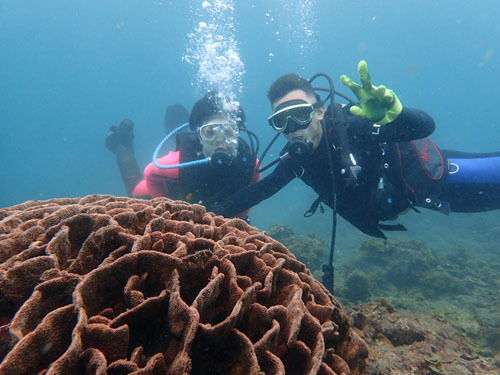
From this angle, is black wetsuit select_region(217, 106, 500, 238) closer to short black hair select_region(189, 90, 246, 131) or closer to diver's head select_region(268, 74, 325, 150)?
diver's head select_region(268, 74, 325, 150)

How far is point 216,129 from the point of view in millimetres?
6930

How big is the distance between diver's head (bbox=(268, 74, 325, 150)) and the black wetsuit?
303mm

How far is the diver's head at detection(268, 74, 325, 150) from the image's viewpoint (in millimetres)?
5545

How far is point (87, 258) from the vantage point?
5.84ft

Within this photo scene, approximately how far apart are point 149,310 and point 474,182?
6.53 meters

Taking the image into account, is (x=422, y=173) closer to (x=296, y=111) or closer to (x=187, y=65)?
(x=296, y=111)

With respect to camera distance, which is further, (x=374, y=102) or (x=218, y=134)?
(x=218, y=134)

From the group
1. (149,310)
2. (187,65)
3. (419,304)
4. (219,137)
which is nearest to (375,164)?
(219,137)

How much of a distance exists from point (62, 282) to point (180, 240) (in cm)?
76

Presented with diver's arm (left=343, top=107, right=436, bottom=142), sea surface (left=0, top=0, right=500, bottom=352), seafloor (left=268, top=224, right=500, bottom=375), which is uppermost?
sea surface (left=0, top=0, right=500, bottom=352)

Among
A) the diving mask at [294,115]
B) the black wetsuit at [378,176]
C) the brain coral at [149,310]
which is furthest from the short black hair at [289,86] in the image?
the brain coral at [149,310]

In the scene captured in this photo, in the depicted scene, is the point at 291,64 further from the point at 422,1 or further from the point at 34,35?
the point at 34,35

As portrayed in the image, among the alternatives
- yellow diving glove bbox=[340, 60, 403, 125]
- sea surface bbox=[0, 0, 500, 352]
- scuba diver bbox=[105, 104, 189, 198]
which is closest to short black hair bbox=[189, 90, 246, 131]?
yellow diving glove bbox=[340, 60, 403, 125]

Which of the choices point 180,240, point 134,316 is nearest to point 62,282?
point 134,316
